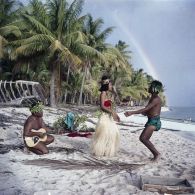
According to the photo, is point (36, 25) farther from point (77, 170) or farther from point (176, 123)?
point (77, 170)

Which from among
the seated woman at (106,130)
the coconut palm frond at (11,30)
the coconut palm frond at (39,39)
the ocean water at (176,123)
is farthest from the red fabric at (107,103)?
the coconut palm frond at (11,30)

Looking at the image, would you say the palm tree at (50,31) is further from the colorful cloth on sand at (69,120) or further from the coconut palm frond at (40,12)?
the colorful cloth on sand at (69,120)

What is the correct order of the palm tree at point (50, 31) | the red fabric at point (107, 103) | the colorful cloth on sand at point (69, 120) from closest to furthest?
1. the red fabric at point (107, 103)
2. the colorful cloth on sand at point (69, 120)
3. the palm tree at point (50, 31)

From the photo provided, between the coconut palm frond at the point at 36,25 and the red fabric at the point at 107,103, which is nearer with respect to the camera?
the red fabric at the point at 107,103

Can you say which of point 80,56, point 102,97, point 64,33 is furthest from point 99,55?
point 102,97

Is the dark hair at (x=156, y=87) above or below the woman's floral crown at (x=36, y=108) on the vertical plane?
above

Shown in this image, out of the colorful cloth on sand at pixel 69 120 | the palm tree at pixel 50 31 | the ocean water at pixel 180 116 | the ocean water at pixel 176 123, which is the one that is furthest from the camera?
the ocean water at pixel 180 116

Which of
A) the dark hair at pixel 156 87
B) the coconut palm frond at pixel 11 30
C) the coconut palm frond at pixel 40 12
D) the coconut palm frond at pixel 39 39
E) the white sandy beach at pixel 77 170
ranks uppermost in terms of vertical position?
the coconut palm frond at pixel 40 12

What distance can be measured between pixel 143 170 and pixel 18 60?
10.3m

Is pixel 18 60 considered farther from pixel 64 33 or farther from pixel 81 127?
pixel 81 127

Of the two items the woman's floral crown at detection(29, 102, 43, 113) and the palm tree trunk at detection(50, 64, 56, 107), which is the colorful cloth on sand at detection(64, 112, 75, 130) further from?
the palm tree trunk at detection(50, 64, 56, 107)

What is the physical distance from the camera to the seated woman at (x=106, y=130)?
4.19 metres

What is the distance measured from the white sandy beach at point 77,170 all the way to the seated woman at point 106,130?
0.14m

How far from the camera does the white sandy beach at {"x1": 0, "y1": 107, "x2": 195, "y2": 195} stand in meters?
2.93
